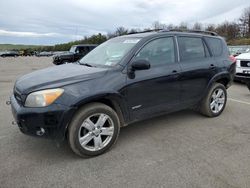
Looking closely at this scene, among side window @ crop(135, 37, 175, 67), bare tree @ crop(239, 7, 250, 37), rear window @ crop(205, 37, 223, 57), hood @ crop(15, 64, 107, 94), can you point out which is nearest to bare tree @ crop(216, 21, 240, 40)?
bare tree @ crop(239, 7, 250, 37)

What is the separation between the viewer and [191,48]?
448 centimetres

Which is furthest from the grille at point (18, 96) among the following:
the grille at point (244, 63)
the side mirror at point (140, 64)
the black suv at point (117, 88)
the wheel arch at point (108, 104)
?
the grille at point (244, 63)

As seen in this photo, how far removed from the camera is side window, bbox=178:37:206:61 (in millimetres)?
4277

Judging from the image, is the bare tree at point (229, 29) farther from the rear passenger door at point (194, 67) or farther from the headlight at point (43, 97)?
the headlight at point (43, 97)

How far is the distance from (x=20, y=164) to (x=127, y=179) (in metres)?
1.47

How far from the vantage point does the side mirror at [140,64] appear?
346 centimetres

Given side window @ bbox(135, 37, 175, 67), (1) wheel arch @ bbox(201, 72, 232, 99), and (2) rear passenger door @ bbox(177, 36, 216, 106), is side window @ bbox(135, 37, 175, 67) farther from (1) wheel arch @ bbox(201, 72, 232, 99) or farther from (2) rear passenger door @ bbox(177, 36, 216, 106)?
(1) wheel arch @ bbox(201, 72, 232, 99)

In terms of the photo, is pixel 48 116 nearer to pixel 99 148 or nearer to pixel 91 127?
pixel 91 127

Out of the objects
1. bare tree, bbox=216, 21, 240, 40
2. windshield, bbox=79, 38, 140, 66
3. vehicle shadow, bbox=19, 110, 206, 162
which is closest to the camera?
vehicle shadow, bbox=19, 110, 206, 162

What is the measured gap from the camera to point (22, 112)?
9.82 ft

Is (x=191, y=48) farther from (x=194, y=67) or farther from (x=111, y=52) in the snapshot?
(x=111, y=52)

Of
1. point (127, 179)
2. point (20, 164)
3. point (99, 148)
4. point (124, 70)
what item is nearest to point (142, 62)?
point (124, 70)

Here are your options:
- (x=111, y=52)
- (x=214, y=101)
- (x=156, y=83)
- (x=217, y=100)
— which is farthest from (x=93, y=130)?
(x=217, y=100)

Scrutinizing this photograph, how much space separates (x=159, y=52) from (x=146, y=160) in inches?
71.5
